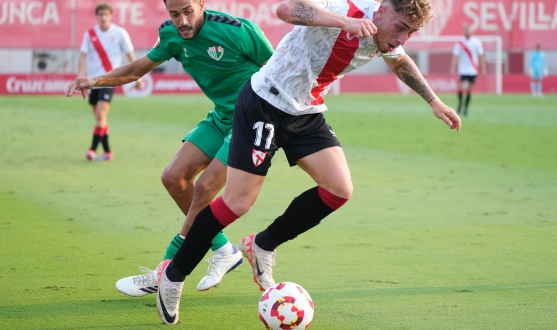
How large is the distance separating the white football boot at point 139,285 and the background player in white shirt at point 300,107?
43 cm

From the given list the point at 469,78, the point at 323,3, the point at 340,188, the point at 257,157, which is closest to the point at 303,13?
the point at 323,3

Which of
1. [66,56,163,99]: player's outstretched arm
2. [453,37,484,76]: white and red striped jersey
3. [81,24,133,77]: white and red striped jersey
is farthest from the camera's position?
[453,37,484,76]: white and red striped jersey

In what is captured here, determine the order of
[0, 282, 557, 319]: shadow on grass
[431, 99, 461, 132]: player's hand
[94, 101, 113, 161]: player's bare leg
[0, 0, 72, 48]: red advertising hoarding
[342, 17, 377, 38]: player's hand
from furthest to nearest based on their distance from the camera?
[0, 0, 72, 48]: red advertising hoarding, [94, 101, 113, 161]: player's bare leg, [431, 99, 461, 132]: player's hand, [0, 282, 557, 319]: shadow on grass, [342, 17, 377, 38]: player's hand

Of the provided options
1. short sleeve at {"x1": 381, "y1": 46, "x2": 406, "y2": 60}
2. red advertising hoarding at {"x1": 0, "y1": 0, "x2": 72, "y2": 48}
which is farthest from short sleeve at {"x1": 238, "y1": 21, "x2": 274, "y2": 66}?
red advertising hoarding at {"x1": 0, "y1": 0, "x2": 72, "y2": 48}

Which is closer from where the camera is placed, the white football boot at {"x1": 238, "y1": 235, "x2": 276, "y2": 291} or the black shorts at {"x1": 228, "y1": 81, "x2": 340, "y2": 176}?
the black shorts at {"x1": 228, "y1": 81, "x2": 340, "y2": 176}

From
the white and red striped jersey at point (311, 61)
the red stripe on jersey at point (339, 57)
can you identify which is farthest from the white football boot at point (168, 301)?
the red stripe on jersey at point (339, 57)

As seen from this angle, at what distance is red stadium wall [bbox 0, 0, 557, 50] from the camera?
28.5 m

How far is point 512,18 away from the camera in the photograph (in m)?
34.2

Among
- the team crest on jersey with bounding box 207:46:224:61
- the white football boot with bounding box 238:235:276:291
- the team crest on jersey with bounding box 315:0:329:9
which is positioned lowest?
the white football boot with bounding box 238:235:276:291

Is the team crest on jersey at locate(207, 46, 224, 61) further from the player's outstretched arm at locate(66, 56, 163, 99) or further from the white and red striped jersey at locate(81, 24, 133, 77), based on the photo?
the white and red striped jersey at locate(81, 24, 133, 77)

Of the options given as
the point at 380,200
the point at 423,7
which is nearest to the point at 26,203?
the point at 380,200

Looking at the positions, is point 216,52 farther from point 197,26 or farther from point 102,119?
point 102,119

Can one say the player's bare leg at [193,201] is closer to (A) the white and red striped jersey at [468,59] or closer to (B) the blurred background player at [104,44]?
(B) the blurred background player at [104,44]

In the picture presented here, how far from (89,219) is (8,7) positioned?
79.9ft
